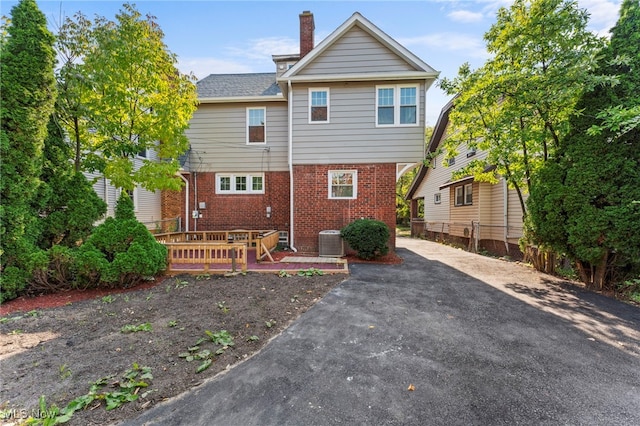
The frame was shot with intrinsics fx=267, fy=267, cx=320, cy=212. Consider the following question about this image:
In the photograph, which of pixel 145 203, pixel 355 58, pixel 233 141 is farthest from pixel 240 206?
pixel 355 58

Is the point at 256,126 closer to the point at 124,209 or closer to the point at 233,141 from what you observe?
the point at 233,141

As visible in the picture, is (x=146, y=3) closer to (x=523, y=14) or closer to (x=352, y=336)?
(x=352, y=336)

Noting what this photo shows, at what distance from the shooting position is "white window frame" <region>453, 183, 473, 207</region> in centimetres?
1354

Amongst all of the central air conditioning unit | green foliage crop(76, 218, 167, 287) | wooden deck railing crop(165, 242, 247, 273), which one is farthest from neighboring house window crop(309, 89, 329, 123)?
green foliage crop(76, 218, 167, 287)

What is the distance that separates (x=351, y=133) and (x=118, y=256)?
25.6 feet

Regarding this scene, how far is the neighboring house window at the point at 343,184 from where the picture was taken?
388 inches

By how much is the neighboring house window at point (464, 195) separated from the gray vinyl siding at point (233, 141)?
30.8 ft

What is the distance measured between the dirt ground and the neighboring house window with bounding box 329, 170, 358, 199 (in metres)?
4.60

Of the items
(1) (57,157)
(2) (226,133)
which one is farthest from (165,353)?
(2) (226,133)

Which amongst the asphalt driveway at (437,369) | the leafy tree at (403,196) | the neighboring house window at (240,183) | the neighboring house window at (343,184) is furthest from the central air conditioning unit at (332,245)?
the leafy tree at (403,196)

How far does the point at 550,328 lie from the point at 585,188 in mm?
3561

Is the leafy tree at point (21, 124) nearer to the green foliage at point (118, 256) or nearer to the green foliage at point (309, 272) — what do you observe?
the green foliage at point (118, 256)

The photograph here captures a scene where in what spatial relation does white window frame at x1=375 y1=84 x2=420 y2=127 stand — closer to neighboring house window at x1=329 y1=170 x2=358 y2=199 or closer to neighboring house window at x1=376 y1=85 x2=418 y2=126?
neighboring house window at x1=376 y1=85 x2=418 y2=126

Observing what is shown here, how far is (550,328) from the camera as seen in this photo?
4.12 metres
